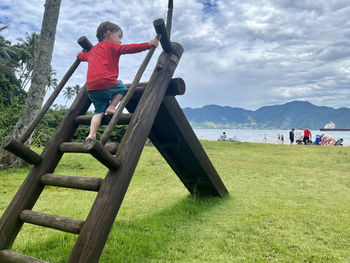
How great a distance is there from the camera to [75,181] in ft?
7.88

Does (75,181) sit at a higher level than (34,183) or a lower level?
higher

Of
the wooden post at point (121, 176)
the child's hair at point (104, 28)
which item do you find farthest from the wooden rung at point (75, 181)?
the child's hair at point (104, 28)

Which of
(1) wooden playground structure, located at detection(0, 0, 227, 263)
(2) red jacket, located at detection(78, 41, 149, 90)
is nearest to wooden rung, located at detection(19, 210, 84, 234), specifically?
(1) wooden playground structure, located at detection(0, 0, 227, 263)

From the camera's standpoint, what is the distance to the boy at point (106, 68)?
2811mm

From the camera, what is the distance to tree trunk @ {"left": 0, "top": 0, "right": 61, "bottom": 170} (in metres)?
8.12

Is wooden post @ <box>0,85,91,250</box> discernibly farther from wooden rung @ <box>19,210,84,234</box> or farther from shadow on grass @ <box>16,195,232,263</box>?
shadow on grass @ <box>16,195,232,263</box>

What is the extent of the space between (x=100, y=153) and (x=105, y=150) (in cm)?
6

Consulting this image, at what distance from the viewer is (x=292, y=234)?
3301 millimetres

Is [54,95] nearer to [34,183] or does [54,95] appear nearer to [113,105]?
[113,105]

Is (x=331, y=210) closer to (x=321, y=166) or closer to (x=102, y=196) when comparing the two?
(x=102, y=196)

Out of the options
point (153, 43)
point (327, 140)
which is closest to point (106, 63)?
point (153, 43)

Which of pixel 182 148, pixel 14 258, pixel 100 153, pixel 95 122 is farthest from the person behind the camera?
pixel 182 148

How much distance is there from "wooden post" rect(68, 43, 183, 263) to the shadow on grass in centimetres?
67

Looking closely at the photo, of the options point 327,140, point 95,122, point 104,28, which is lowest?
point 95,122
